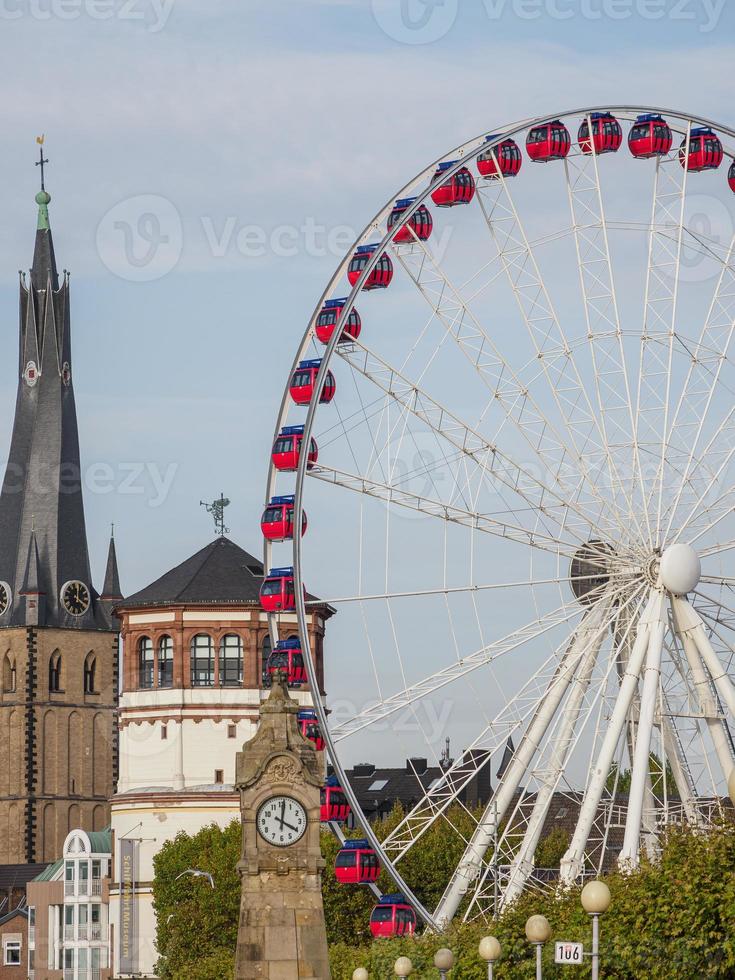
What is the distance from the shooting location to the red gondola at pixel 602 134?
84.9 m

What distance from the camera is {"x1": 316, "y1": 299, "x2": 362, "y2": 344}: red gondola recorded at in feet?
277

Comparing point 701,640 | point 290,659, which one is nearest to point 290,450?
point 290,659

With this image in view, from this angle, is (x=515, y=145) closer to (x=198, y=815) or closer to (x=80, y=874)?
(x=198, y=815)

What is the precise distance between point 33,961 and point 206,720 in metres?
37.2

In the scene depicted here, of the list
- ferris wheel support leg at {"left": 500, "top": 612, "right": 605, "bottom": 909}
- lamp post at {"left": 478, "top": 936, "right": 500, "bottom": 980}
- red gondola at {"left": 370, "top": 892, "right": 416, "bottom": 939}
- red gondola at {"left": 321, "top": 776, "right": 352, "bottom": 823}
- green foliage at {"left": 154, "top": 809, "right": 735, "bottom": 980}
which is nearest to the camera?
green foliage at {"left": 154, "top": 809, "right": 735, "bottom": 980}

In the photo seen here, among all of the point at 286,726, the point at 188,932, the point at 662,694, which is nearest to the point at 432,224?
the point at 662,694

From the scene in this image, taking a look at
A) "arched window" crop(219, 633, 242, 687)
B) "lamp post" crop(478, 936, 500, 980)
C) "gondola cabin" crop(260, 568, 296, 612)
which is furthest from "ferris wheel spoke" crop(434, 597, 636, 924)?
"arched window" crop(219, 633, 242, 687)

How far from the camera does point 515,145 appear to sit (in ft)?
279

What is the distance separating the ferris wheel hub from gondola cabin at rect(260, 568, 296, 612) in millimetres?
13361

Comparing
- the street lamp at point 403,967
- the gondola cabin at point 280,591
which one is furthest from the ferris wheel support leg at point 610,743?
the gondola cabin at point 280,591

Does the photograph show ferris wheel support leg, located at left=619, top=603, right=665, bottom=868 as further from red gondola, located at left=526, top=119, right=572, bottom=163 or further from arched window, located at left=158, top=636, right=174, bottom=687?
arched window, located at left=158, top=636, right=174, bottom=687

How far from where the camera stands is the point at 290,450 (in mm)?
84750

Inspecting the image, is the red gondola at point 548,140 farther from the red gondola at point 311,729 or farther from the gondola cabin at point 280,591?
the red gondola at point 311,729

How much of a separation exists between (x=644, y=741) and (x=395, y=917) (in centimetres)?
1222
